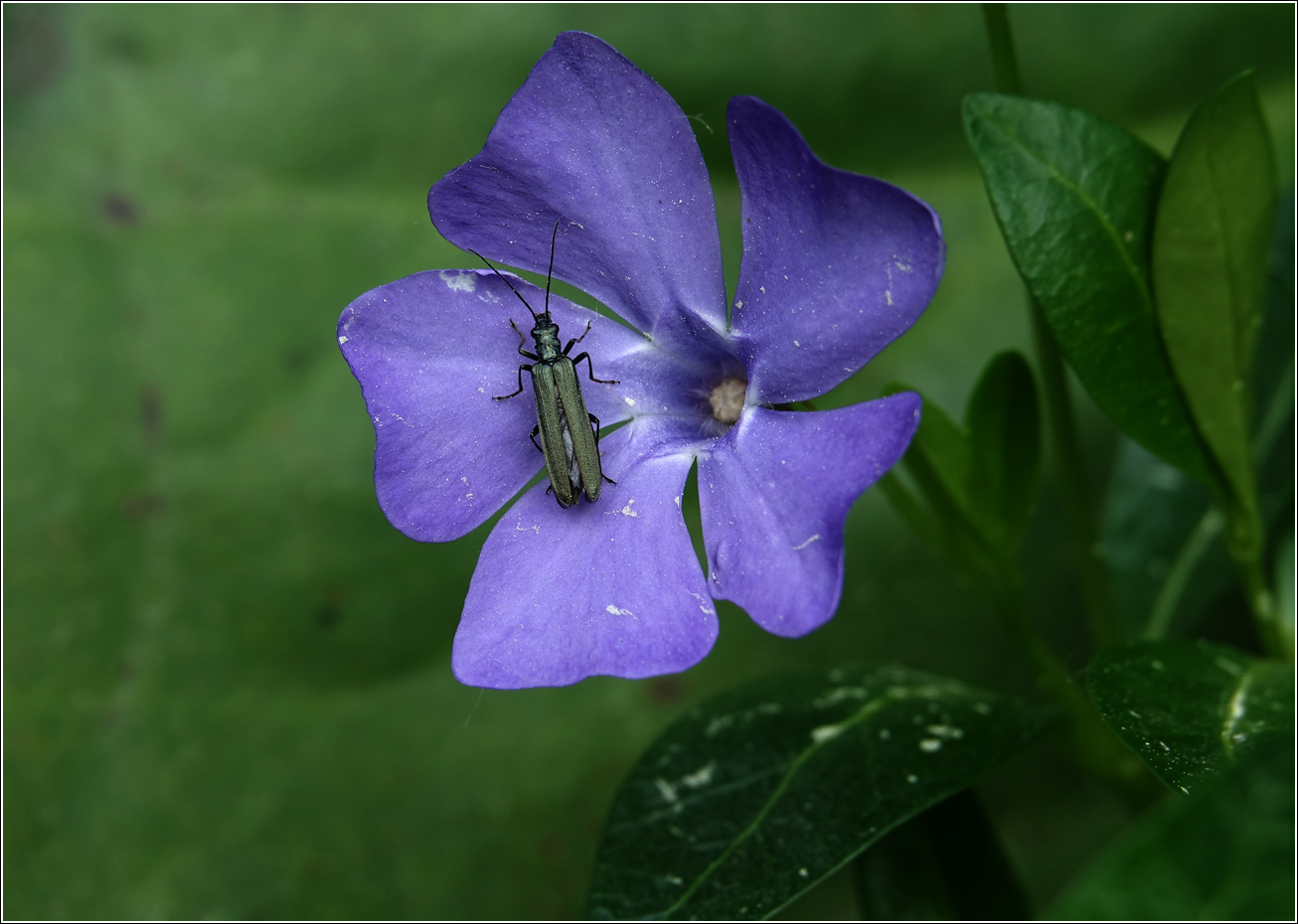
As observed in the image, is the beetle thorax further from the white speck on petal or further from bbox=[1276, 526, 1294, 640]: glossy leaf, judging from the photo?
bbox=[1276, 526, 1294, 640]: glossy leaf

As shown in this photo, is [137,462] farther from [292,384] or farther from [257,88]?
[257,88]

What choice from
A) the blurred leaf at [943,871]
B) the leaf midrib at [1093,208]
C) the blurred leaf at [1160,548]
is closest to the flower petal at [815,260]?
the leaf midrib at [1093,208]

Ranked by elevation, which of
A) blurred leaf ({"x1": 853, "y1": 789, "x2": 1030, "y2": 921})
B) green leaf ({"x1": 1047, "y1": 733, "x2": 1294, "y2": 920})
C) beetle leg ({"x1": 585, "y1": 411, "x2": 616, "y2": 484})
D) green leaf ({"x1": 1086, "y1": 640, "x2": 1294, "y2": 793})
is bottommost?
blurred leaf ({"x1": 853, "y1": 789, "x2": 1030, "y2": 921})

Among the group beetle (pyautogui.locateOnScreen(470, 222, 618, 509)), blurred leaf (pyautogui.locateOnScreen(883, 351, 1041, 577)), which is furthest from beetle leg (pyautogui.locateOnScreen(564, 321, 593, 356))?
blurred leaf (pyautogui.locateOnScreen(883, 351, 1041, 577))

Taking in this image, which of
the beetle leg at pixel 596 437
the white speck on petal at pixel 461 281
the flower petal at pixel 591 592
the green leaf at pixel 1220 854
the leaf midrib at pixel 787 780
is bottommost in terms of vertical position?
the leaf midrib at pixel 787 780

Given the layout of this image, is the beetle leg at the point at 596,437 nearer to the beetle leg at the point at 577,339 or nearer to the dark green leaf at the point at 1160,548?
the beetle leg at the point at 577,339
